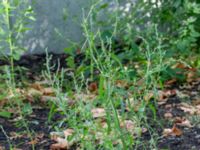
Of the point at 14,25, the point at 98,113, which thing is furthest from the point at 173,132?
the point at 14,25

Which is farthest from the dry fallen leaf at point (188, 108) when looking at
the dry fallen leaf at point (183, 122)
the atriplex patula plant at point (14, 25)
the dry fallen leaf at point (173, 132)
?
the atriplex patula plant at point (14, 25)

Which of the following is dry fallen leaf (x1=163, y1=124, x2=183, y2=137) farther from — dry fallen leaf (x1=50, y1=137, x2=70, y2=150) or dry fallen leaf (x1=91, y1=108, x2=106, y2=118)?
dry fallen leaf (x1=50, y1=137, x2=70, y2=150)

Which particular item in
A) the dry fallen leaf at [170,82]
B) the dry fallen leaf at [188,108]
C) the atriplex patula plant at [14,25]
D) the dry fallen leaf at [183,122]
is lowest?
the dry fallen leaf at [183,122]

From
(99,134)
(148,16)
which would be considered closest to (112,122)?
(99,134)

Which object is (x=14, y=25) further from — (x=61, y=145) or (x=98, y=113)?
(x=61, y=145)

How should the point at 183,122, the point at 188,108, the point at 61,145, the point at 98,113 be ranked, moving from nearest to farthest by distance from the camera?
the point at 61,145 < the point at 183,122 < the point at 98,113 < the point at 188,108

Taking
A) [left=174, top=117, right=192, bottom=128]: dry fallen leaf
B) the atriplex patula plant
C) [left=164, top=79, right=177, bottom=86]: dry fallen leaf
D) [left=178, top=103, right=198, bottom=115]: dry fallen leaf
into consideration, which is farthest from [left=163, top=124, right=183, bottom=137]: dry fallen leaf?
[left=164, top=79, right=177, bottom=86]: dry fallen leaf

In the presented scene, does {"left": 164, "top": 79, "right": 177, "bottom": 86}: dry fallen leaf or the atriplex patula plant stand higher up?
the atriplex patula plant

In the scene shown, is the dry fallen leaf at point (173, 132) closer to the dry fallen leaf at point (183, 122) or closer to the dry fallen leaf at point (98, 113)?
the dry fallen leaf at point (183, 122)

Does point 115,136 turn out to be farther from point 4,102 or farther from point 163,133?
point 4,102

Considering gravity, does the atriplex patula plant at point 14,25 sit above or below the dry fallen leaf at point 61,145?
above

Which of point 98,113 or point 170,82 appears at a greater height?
point 170,82

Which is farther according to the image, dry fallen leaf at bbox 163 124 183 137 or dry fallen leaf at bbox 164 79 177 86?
dry fallen leaf at bbox 164 79 177 86

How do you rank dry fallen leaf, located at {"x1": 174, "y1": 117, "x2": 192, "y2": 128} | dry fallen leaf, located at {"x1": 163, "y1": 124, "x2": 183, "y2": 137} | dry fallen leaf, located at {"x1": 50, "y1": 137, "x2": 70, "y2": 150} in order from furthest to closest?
1. dry fallen leaf, located at {"x1": 174, "y1": 117, "x2": 192, "y2": 128}
2. dry fallen leaf, located at {"x1": 163, "y1": 124, "x2": 183, "y2": 137}
3. dry fallen leaf, located at {"x1": 50, "y1": 137, "x2": 70, "y2": 150}
